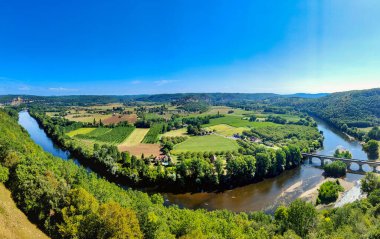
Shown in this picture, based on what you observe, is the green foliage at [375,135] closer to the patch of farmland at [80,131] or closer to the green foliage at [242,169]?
the green foliage at [242,169]

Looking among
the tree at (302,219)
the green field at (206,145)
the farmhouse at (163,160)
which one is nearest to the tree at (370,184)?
the tree at (302,219)

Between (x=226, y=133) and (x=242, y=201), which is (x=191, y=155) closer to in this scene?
(x=242, y=201)

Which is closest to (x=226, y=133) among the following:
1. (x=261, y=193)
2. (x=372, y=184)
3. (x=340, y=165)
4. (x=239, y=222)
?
(x=340, y=165)

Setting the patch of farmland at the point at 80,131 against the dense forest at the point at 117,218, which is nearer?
the dense forest at the point at 117,218

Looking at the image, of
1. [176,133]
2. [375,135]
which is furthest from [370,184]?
[176,133]

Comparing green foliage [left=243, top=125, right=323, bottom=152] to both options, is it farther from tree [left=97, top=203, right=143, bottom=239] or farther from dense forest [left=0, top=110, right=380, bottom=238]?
tree [left=97, top=203, right=143, bottom=239]

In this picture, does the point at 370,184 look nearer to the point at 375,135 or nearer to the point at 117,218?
the point at 117,218

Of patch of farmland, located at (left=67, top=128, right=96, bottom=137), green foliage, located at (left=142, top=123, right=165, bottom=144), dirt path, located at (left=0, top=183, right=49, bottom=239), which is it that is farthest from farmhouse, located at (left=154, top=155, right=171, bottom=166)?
patch of farmland, located at (left=67, top=128, right=96, bottom=137)
